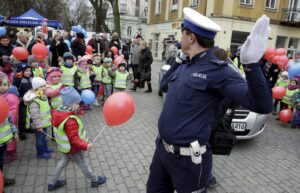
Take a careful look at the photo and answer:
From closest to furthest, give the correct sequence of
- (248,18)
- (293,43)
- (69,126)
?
(69,126), (248,18), (293,43)

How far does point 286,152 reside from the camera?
5.63 meters

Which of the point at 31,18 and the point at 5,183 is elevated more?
the point at 31,18

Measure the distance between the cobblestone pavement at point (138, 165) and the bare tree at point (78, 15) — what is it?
171 ft

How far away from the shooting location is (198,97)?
2051 mm

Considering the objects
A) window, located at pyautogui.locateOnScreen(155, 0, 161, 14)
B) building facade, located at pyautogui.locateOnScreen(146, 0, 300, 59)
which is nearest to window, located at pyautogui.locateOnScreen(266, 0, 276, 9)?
building facade, located at pyautogui.locateOnScreen(146, 0, 300, 59)

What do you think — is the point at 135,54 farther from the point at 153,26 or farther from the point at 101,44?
the point at 153,26

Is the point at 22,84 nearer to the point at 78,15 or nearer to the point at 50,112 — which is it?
the point at 50,112

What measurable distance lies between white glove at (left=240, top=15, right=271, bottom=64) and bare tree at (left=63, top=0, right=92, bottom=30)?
55.9 metres

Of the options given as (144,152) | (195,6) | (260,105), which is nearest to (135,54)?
(144,152)

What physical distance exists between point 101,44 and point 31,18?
8641 mm

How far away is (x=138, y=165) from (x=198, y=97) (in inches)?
109

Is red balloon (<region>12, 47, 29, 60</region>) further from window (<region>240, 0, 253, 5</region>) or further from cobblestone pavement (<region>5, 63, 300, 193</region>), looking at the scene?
window (<region>240, 0, 253, 5</region>)

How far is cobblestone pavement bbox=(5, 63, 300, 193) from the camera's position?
3.89 meters

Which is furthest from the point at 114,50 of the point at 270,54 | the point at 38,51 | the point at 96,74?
the point at 270,54
